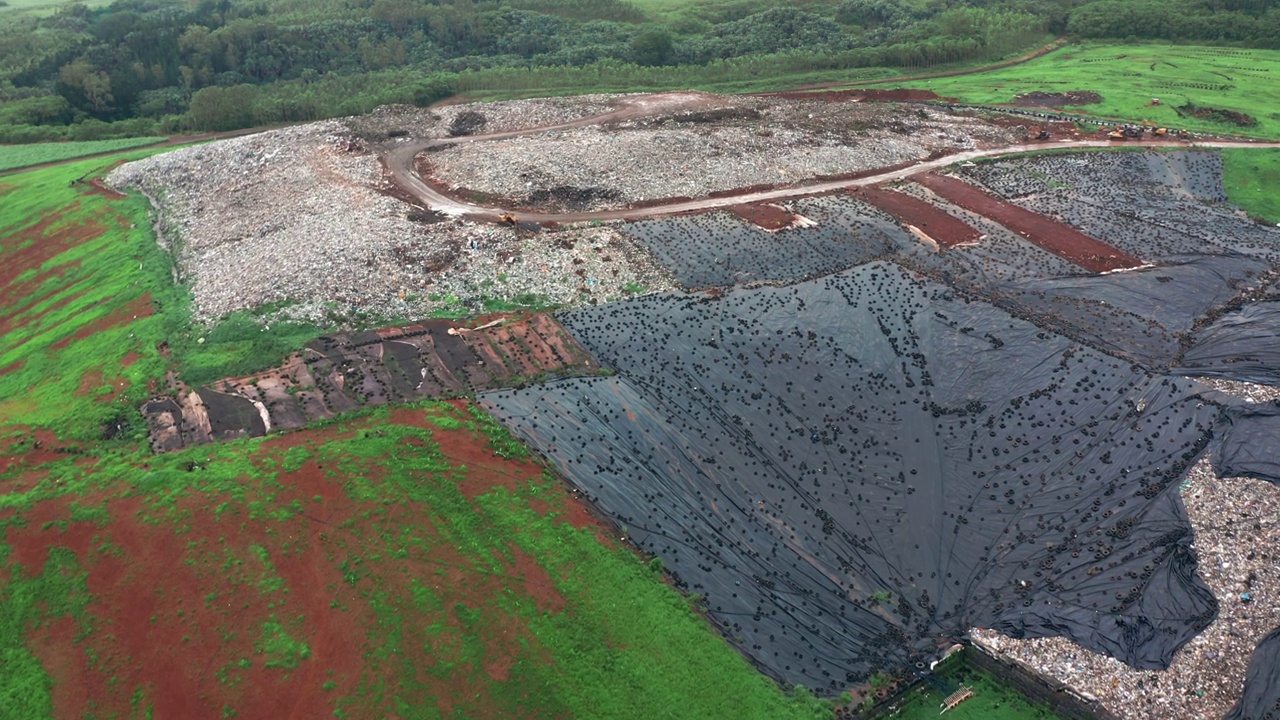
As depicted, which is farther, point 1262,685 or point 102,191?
point 102,191

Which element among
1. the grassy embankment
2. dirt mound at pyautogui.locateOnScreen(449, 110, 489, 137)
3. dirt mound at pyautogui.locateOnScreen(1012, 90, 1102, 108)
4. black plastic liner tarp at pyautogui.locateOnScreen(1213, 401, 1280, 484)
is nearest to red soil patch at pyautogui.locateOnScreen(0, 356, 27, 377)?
the grassy embankment

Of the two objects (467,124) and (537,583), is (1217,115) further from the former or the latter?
(537,583)

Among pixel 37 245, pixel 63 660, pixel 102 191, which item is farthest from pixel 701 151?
pixel 63 660

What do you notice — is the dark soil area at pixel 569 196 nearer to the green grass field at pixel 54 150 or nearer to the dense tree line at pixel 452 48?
the dense tree line at pixel 452 48

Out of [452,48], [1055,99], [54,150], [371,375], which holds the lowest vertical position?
[371,375]

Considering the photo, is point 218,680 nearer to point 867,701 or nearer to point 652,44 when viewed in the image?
point 867,701

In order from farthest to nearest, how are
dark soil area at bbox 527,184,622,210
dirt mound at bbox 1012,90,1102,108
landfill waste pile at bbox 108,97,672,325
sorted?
1. dirt mound at bbox 1012,90,1102,108
2. dark soil area at bbox 527,184,622,210
3. landfill waste pile at bbox 108,97,672,325

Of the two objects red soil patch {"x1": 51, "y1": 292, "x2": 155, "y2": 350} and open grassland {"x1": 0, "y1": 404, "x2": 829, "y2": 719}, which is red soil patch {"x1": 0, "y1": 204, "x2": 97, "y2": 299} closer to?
red soil patch {"x1": 51, "y1": 292, "x2": 155, "y2": 350}
